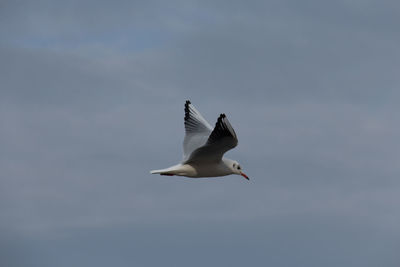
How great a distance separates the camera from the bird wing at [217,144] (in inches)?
967

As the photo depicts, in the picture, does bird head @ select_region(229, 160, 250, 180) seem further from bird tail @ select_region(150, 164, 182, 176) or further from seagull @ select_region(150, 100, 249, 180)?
bird tail @ select_region(150, 164, 182, 176)

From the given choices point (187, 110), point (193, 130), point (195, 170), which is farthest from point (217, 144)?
point (187, 110)

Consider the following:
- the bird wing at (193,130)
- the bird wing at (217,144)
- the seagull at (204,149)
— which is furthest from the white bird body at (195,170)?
the bird wing at (193,130)

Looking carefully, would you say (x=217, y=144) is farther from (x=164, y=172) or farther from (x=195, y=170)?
(x=164, y=172)

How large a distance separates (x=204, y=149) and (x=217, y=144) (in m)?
0.72

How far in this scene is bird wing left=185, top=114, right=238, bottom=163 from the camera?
24572mm

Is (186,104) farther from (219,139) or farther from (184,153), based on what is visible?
(219,139)

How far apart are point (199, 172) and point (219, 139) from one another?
2.40m

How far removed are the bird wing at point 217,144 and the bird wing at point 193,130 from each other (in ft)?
3.10

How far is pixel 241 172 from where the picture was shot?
28.8 meters

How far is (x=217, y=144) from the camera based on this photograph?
2586cm

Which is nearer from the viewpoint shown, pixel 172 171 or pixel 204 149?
pixel 204 149

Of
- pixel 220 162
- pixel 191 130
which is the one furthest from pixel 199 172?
pixel 191 130

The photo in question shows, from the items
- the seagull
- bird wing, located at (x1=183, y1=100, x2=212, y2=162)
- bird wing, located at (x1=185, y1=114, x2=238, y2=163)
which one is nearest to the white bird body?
the seagull
